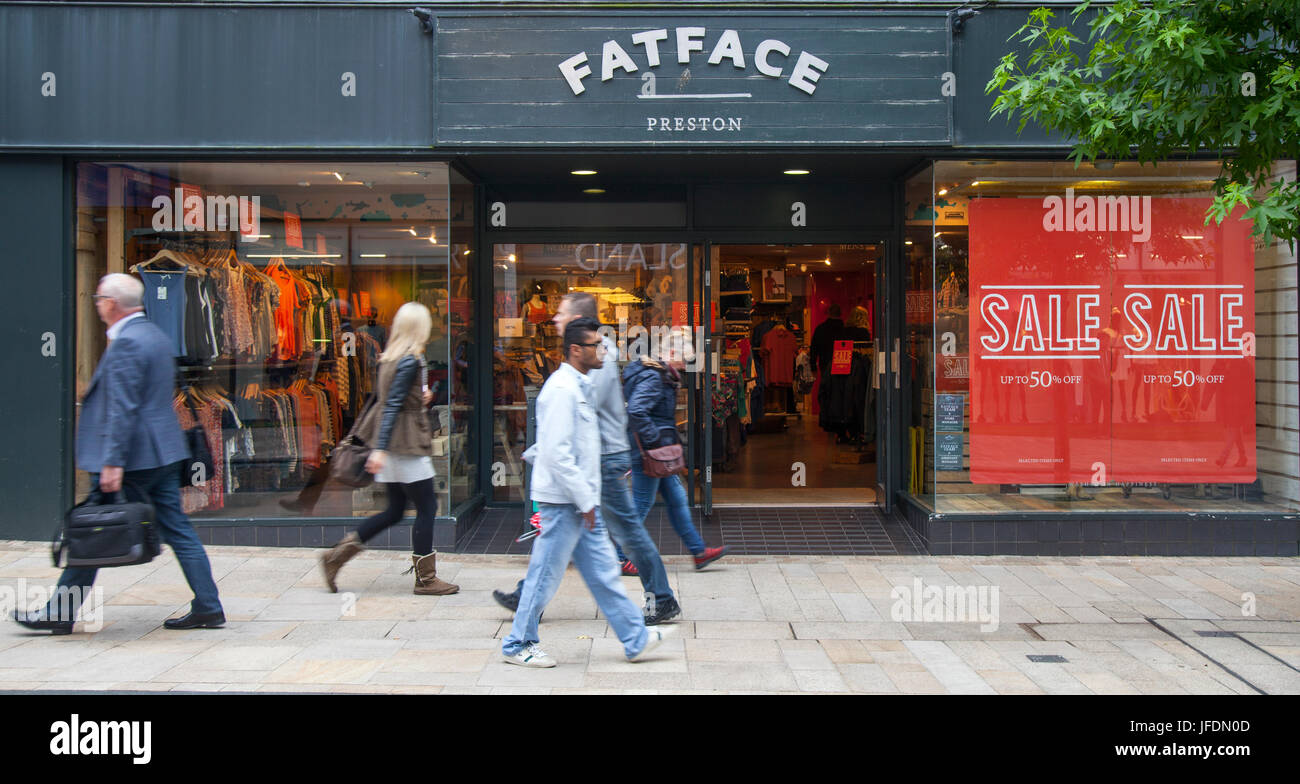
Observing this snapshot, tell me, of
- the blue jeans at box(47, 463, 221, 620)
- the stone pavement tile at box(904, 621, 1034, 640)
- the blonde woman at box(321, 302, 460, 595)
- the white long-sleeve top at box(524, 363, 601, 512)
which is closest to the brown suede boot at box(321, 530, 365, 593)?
the blonde woman at box(321, 302, 460, 595)

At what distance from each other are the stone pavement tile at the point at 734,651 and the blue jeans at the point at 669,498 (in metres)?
1.24

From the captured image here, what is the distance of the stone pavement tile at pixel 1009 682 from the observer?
522cm

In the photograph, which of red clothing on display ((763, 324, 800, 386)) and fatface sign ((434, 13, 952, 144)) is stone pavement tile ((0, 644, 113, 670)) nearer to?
fatface sign ((434, 13, 952, 144))

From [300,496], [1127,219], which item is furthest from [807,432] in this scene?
[300,496]

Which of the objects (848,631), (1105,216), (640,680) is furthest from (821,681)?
(1105,216)

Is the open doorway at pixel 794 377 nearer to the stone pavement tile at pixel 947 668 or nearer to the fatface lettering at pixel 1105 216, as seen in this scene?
the fatface lettering at pixel 1105 216

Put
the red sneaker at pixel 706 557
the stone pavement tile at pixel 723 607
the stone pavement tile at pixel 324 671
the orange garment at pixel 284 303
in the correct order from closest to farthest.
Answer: the stone pavement tile at pixel 324 671, the stone pavement tile at pixel 723 607, the red sneaker at pixel 706 557, the orange garment at pixel 284 303

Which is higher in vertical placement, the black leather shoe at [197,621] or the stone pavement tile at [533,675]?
the black leather shoe at [197,621]

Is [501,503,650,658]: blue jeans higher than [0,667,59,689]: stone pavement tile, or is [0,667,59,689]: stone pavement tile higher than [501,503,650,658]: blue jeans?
[501,503,650,658]: blue jeans

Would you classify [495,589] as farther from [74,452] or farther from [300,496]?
[74,452]

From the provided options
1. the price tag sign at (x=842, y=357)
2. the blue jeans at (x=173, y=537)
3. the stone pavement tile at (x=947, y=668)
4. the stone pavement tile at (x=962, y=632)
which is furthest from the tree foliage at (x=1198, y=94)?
the price tag sign at (x=842, y=357)

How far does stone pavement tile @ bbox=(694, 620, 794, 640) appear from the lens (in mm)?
6176

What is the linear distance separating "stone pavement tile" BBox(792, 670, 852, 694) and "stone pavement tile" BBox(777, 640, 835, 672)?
7 centimetres

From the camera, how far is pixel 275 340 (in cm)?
908
